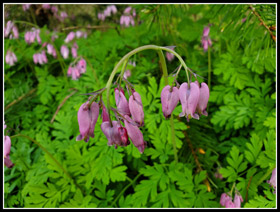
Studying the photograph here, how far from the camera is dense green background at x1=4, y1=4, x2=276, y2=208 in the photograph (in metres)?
1.71

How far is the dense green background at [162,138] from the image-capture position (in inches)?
67.2

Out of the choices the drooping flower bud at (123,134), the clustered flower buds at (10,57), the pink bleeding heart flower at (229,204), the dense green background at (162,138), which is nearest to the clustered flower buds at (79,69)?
the dense green background at (162,138)

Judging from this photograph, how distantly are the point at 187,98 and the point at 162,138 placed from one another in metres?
0.80

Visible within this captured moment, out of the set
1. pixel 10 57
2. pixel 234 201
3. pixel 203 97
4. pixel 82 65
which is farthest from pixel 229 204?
pixel 10 57

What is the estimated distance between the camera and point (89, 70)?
7.97 ft

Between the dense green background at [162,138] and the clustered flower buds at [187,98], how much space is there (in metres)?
0.40

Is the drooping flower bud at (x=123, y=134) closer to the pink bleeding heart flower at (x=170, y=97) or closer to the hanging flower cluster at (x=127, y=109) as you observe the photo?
the hanging flower cluster at (x=127, y=109)

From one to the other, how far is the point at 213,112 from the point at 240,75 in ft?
1.35

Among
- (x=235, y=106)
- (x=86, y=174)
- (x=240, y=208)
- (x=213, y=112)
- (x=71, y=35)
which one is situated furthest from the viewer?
(x=71, y=35)

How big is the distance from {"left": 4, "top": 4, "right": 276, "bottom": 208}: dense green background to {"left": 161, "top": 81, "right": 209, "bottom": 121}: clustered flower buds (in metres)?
0.40

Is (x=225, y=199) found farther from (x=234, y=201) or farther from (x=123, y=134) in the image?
(x=123, y=134)

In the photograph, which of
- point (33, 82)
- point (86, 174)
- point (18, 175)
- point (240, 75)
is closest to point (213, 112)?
point (240, 75)

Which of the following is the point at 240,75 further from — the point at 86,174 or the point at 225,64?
A: the point at 86,174

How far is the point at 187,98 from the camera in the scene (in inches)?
39.4
